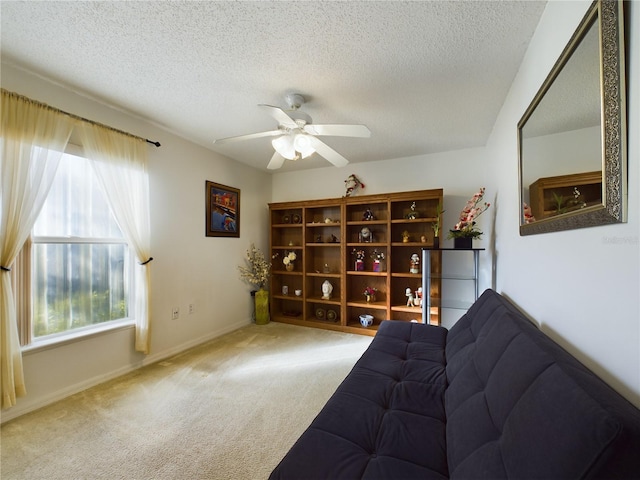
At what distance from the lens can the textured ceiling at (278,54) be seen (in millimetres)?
1293

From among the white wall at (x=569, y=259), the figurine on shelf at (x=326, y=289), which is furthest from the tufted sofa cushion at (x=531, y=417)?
the figurine on shelf at (x=326, y=289)

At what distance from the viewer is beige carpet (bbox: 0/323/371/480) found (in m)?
1.36

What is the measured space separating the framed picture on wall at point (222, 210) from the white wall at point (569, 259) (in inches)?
120

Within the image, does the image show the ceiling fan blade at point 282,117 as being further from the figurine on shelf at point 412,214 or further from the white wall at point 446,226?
the figurine on shelf at point 412,214

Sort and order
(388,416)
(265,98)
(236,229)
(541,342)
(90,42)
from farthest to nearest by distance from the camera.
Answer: (236,229) < (265,98) < (90,42) < (388,416) < (541,342)

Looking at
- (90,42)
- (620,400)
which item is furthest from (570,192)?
(90,42)

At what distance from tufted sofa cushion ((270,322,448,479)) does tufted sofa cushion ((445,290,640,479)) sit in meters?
0.08

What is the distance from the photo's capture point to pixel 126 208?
228cm

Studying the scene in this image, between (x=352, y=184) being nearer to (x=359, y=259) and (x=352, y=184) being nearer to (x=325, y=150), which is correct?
(x=359, y=259)

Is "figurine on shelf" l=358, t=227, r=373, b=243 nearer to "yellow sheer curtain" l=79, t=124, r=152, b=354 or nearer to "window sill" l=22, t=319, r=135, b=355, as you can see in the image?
"yellow sheer curtain" l=79, t=124, r=152, b=354

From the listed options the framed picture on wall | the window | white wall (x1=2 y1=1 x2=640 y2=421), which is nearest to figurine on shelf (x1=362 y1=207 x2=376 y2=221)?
white wall (x1=2 y1=1 x2=640 y2=421)

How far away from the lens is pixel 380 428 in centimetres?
104

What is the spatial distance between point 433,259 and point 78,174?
141 inches

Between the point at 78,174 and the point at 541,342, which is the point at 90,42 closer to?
the point at 78,174
